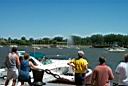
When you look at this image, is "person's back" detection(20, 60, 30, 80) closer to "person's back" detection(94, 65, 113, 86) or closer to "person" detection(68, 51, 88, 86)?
"person" detection(68, 51, 88, 86)

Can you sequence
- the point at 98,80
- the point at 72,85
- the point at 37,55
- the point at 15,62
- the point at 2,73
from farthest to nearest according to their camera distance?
1. the point at 37,55
2. the point at 2,73
3. the point at 72,85
4. the point at 15,62
5. the point at 98,80

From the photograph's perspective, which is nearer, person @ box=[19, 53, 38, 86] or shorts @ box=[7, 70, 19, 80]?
shorts @ box=[7, 70, 19, 80]

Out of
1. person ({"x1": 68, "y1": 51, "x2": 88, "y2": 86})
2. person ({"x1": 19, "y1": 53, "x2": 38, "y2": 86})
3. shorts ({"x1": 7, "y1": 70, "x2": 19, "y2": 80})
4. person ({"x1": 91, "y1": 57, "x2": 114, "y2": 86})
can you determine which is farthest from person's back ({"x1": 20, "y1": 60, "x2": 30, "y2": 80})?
person ({"x1": 91, "y1": 57, "x2": 114, "y2": 86})

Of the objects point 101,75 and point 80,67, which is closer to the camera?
point 101,75

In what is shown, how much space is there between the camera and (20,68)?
15812mm

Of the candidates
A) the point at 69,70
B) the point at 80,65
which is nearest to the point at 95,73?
the point at 80,65

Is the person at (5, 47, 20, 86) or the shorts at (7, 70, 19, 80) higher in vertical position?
the person at (5, 47, 20, 86)

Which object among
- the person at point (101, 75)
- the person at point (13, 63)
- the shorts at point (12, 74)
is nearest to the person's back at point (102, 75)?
the person at point (101, 75)

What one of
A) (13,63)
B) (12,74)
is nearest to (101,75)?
(13,63)

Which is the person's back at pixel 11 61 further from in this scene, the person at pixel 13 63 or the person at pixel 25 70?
the person at pixel 25 70

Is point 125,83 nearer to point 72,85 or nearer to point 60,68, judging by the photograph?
point 72,85

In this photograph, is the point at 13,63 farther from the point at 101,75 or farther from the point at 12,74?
the point at 101,75

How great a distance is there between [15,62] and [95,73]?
13.4 feet

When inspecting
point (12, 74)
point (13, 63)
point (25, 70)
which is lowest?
point (12, 74)
